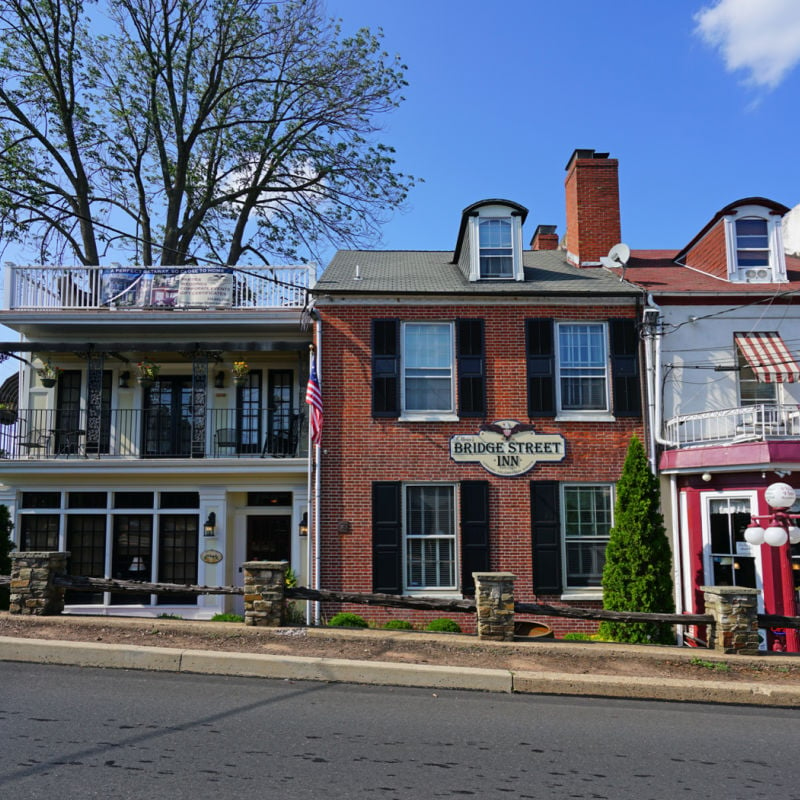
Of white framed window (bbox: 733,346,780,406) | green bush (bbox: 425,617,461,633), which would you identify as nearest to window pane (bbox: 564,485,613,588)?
green bush (bbox: 425,617,461,633)

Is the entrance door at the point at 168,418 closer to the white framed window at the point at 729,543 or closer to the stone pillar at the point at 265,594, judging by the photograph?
the stone pillar at the point at 265,594

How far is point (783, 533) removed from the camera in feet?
34.1

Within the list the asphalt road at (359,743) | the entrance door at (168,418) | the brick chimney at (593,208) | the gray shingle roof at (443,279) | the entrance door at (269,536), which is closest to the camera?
the asphalt road at (359,743)

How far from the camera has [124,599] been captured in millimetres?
14570

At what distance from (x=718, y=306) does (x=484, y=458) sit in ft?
17.4

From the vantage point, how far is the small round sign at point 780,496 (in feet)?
35.0

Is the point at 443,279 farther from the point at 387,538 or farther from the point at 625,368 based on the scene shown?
the point at 387,538

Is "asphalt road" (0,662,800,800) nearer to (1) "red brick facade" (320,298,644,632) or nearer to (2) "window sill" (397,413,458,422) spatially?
(1) "red brick facade" (320,298,644,632)

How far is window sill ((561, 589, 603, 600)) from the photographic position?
43.3 ft

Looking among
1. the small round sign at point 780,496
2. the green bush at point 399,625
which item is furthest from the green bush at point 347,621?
the small round sign at point 780,496

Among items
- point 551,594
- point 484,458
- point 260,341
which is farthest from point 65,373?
point 551,594

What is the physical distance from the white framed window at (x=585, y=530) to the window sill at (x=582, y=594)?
0.05m

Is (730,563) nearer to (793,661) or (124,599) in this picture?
(793,661)

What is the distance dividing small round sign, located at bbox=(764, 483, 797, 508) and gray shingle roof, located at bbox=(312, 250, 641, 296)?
184 inches
